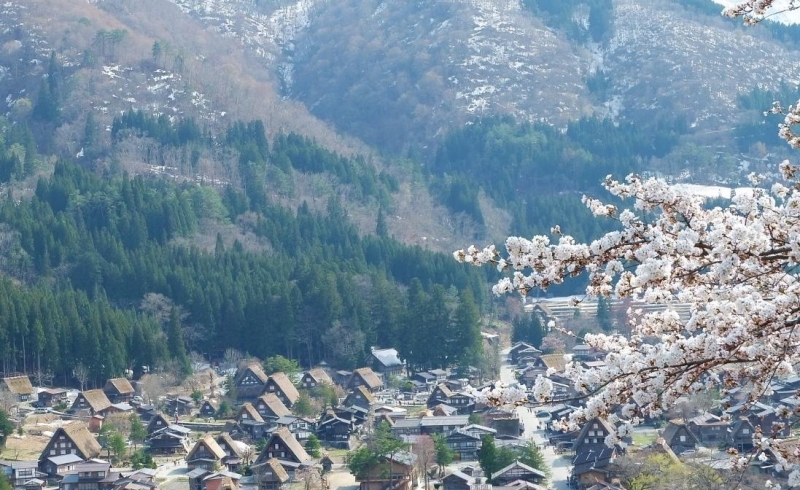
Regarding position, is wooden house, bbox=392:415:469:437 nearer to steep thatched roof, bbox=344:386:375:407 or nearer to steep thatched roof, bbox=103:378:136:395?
steep thatched roof, bbox=344:386:375:407

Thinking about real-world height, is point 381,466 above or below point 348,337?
above

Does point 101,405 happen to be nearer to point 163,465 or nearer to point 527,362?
point 163,465

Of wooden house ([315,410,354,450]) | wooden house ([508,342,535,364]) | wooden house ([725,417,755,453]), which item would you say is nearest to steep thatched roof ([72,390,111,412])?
wooden house ([315,410,354,450])

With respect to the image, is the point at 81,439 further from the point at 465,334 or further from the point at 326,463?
the point at 465,334

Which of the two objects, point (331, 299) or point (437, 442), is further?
point (331, 299)

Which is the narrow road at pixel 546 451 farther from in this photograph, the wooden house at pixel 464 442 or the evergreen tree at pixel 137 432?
the evergreen tree at pixel 137 432

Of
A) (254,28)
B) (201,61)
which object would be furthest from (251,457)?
(254,28)
